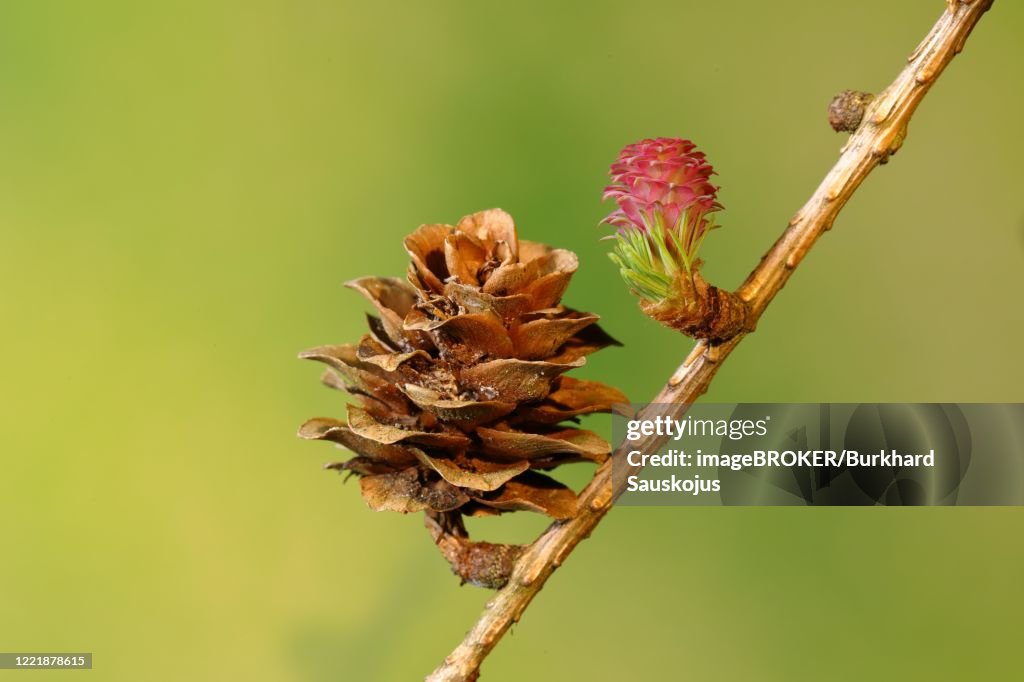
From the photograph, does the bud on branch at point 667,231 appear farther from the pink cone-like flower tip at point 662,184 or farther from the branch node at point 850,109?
the branch node at point 850,109

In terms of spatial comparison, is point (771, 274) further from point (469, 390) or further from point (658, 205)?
point (469, 390)

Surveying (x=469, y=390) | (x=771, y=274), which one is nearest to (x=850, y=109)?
(x=771, y=274)

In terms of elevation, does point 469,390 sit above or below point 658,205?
below

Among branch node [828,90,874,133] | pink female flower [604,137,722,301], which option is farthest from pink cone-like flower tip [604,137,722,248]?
branch node [828,90,874,133]

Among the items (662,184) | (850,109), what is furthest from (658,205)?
(850,109)

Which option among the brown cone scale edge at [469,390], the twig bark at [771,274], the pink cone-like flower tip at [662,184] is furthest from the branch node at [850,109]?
the brown cone scale edge at [469,390]
